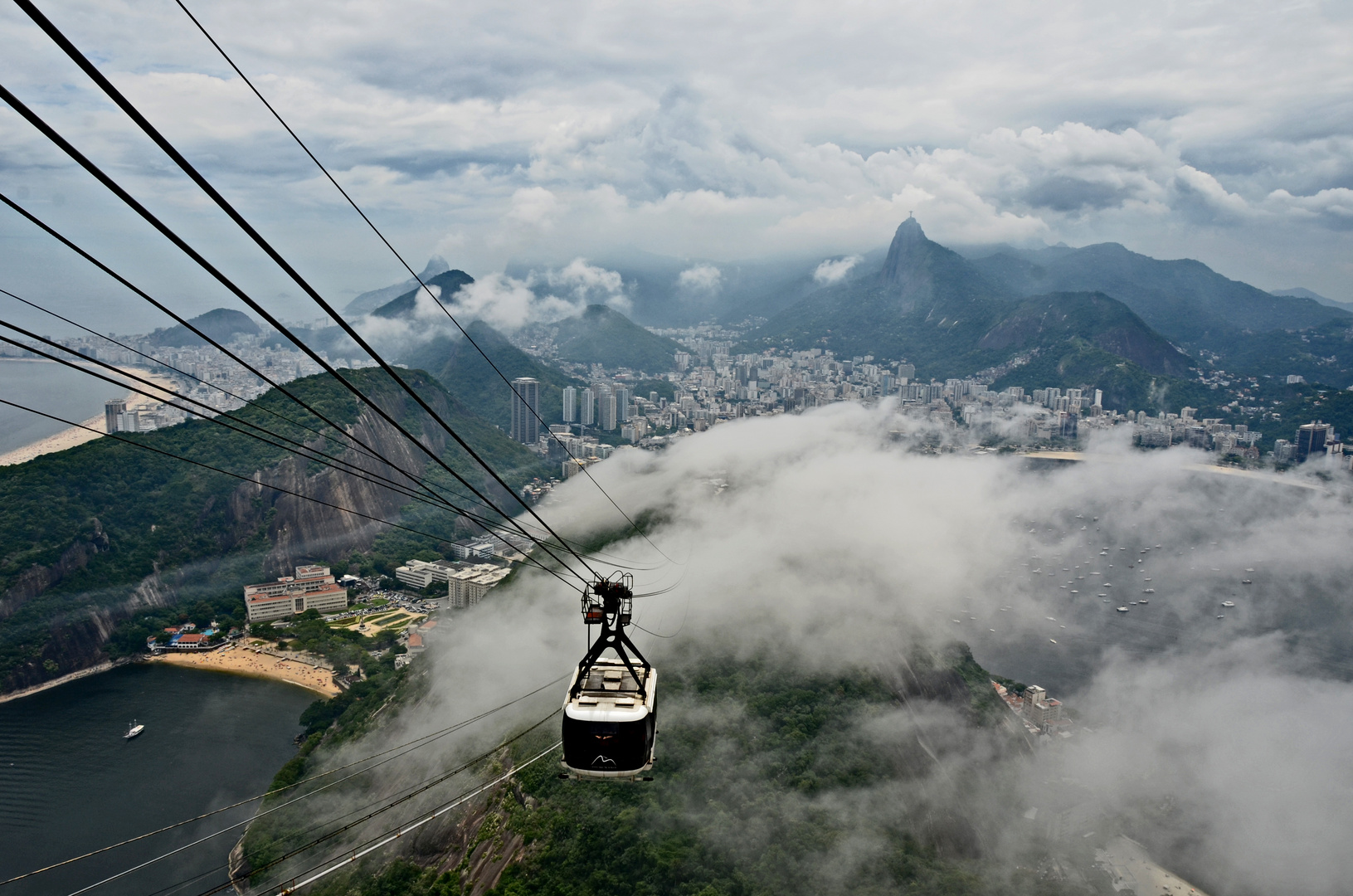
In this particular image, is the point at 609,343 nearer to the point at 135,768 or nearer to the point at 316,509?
the point at 316,509

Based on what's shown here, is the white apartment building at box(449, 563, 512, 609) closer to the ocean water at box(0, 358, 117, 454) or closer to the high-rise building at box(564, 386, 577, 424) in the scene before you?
the ocean water at box(0, 358, 117, 454)

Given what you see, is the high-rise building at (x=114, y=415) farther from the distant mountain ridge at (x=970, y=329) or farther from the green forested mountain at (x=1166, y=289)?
the green forested mountain at (x=1166, y=289)

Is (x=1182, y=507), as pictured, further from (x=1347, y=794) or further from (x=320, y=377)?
(x=320, y=377)

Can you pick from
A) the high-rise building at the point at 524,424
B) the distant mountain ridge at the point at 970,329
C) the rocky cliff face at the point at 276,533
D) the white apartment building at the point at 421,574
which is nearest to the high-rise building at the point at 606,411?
the high-rise building at the point at 524,424

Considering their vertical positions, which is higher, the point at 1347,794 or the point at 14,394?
the point at 14,394

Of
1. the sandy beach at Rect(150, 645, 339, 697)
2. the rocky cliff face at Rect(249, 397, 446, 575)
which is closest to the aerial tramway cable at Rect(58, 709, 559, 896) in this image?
the sandy beach at Rect(150, 645, 339, 697)

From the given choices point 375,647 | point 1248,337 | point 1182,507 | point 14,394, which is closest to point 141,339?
point 14,394
